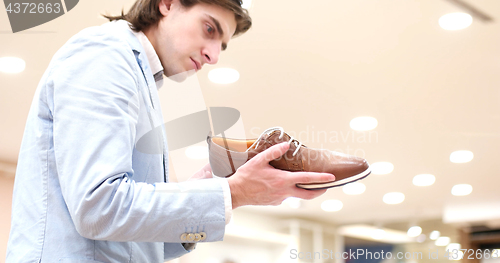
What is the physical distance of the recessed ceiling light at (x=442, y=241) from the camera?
4.93 meters

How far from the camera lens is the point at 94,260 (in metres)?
0.48

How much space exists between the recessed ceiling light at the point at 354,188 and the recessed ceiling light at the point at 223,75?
5.88ft

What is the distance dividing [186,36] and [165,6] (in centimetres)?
8

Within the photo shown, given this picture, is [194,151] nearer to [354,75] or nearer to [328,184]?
[354,75]

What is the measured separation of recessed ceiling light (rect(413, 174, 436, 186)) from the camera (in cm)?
328

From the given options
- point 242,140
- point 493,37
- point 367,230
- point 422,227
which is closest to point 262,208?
point 367,230

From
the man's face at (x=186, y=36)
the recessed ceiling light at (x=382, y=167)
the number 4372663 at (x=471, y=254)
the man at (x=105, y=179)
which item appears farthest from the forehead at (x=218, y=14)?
the number 4372663 at (x=471, y=254)

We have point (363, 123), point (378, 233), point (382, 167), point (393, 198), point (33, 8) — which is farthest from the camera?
point (378, 233)

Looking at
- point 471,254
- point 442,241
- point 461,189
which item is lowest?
point 471,254

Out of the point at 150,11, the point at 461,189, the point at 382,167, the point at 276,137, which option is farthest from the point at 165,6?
the point at 461,189

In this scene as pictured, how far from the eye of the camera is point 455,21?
5.22 ft

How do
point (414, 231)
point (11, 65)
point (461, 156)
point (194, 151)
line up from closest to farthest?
point (11, 65) < point (194, 151) < point (461, 156) < point (414, 231)

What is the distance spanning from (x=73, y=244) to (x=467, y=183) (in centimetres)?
348

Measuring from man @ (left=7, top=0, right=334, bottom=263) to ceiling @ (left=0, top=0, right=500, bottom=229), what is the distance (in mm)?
542
